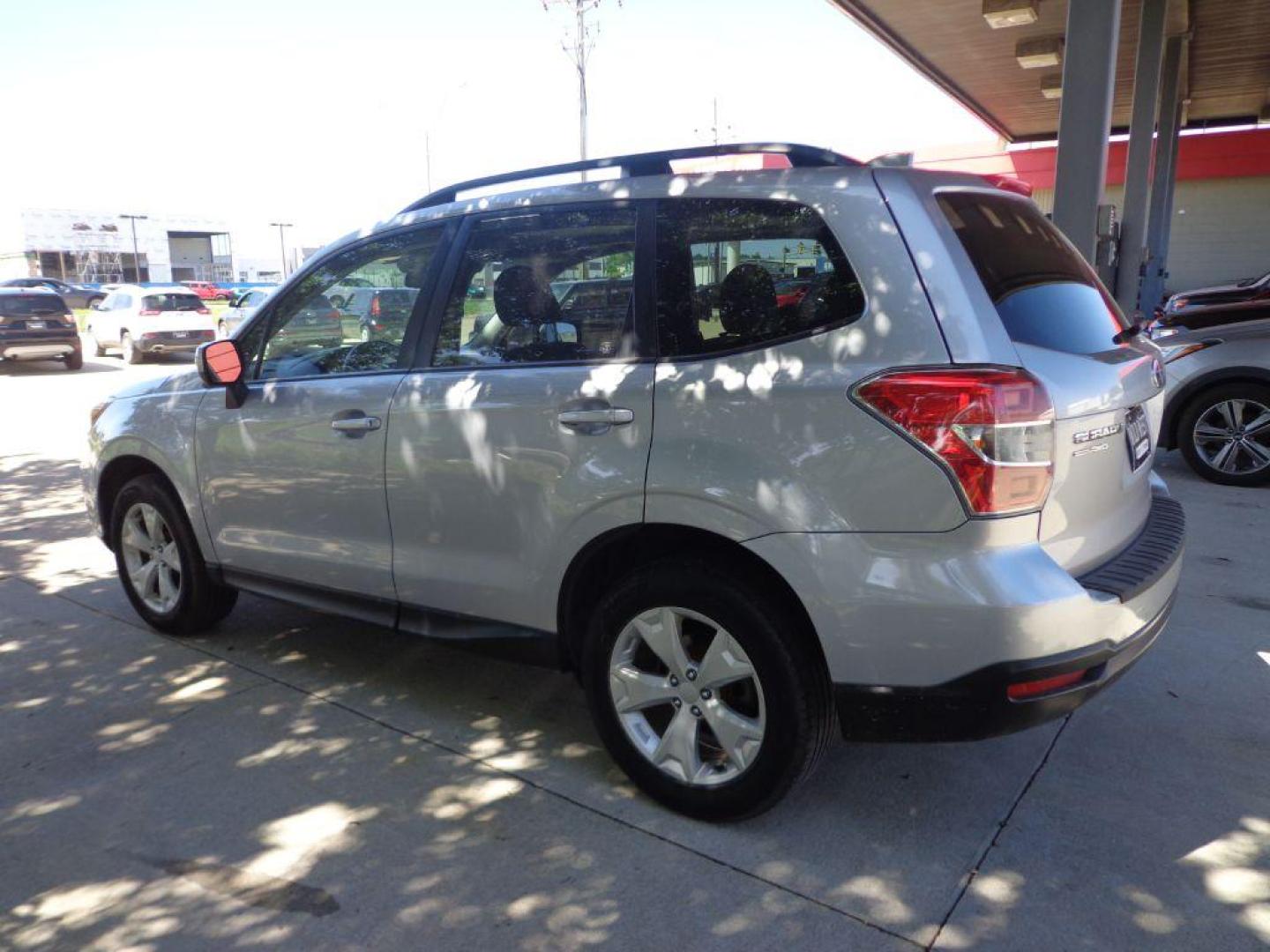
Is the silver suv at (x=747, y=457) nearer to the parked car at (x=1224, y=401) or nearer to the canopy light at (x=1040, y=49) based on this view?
the parked car at (x=1224, y=401)

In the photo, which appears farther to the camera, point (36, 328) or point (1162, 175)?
point (1162, 175)

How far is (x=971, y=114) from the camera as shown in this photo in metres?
23.2

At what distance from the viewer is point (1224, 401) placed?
744 centimetres

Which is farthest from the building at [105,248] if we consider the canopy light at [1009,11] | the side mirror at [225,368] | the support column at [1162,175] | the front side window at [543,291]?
the front side window at [543,291]

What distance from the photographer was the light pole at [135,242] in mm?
74875

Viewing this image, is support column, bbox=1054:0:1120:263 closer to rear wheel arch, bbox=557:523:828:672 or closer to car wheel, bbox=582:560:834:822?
rear wheel arch, bbox=557:523:828:672

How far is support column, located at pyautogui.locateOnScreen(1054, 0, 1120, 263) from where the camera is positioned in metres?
8.11

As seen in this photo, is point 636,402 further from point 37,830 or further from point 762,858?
point 37,830

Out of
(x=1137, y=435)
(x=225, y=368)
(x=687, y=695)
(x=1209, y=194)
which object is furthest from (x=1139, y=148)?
(x=1209, y=194)

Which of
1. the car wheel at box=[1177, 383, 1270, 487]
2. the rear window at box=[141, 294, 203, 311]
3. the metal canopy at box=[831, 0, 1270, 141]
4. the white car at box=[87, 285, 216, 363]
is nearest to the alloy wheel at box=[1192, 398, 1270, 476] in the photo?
the car wheel at box=[1177, 383, 1270, 487]

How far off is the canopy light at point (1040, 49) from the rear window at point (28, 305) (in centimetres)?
1813

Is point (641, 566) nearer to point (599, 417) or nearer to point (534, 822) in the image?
point (599, 417)

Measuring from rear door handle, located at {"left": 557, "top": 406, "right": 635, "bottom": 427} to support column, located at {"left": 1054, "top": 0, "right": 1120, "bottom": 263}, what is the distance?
6.41m

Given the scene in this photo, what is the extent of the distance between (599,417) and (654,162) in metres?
0.89
